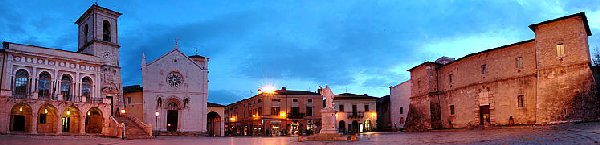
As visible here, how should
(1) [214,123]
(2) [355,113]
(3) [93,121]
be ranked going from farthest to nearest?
(2) [355,113], (1) [214,123], (3) [93,121]

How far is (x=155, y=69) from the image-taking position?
47.5 metres

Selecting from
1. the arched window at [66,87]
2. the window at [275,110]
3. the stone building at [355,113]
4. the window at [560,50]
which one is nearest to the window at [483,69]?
the window at [560,50]

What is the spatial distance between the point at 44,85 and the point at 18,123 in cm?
341

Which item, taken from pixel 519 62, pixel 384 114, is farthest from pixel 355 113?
pixel 519 62

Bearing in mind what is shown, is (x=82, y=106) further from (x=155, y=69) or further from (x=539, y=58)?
(x=539, y=58)

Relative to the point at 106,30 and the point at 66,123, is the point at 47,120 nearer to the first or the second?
the point at 66,123

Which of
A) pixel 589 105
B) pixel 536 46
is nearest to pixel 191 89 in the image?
pixel 536 46

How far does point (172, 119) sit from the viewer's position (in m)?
48.5

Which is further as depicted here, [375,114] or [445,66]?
[375,114]

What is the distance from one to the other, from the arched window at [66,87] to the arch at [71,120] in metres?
1.01

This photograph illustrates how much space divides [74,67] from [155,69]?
25.2 feet

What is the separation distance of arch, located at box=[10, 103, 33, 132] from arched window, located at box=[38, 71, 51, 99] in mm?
1465

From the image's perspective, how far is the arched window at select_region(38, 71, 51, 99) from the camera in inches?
1545

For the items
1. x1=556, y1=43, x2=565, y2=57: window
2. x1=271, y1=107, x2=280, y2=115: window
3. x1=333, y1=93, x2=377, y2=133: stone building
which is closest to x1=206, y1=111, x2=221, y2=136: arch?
x1=271, y1=107, x2=280, y2=115: window
